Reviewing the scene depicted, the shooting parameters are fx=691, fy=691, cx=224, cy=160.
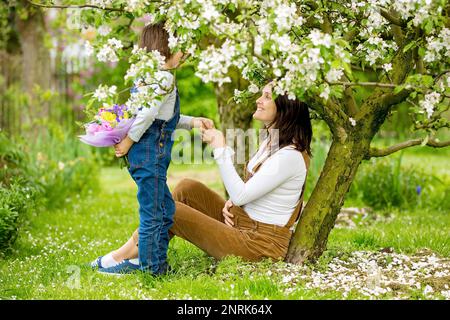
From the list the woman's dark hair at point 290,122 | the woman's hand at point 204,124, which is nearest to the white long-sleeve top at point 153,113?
the woman's hand at point 204,124

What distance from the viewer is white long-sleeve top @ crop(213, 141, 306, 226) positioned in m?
3.91

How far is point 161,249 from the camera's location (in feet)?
13.3

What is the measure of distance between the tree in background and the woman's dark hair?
139mm

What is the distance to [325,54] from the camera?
301 cm

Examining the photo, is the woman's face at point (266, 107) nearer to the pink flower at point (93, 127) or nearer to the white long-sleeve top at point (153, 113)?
the white long-sleeve top at point (153, 113)

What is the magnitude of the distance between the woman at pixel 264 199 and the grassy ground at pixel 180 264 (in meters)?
0.14

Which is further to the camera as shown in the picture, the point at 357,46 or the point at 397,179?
the point at 397,179

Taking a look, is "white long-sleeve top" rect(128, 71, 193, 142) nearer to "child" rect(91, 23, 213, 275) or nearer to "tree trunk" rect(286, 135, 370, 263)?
"child" rect(91, 23, 213, 275)

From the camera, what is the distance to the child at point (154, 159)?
3.84 meters

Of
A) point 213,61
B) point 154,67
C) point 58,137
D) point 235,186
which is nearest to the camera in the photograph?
point 213,61

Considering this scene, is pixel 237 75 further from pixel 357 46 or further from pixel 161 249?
pixel 161 249

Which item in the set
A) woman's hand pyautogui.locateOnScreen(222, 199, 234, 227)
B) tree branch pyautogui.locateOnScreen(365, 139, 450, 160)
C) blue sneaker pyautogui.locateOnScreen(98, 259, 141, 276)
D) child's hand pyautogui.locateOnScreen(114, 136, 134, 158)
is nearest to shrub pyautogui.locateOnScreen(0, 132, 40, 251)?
blue sneaker pyautogui.locateOnScreen(98, 259, 141, 276)

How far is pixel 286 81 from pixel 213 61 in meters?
0.34
